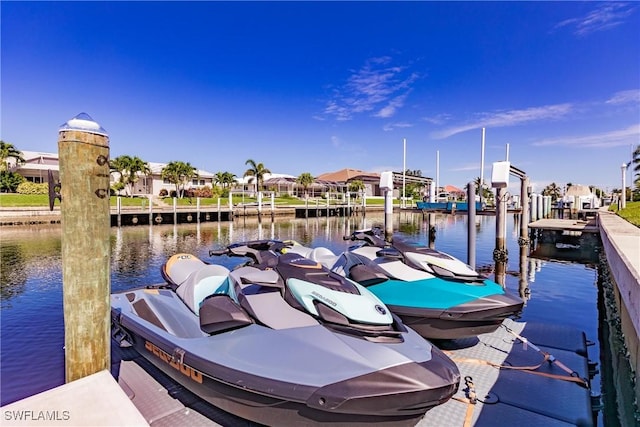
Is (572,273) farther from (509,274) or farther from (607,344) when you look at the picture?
(607,344)

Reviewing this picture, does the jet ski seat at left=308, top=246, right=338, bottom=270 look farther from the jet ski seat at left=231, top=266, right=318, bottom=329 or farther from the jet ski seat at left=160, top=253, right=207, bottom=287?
the jet ski seat at left=231, top=266, right=318, bottom=329

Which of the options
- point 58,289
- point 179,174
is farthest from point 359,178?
point 58,289

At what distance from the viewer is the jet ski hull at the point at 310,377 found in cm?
265

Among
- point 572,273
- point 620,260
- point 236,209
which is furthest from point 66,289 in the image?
point 236,209

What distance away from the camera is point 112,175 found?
147ft

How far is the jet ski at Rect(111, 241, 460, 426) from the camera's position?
2.68 m

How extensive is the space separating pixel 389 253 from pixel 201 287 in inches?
108

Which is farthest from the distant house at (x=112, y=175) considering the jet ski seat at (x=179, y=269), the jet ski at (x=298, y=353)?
the jet ski at (x=298, y=353)

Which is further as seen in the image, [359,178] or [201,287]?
[359,178]

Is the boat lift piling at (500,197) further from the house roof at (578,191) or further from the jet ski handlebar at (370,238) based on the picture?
the house roof at (578,191)

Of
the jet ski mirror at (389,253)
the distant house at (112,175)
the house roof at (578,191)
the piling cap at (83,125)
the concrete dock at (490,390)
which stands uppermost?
the distant house at (112,175)

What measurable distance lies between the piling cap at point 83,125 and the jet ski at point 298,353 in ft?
5.85

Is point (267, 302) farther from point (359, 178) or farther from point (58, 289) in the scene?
point (359, 178)

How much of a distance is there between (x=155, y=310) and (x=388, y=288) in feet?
9.86
